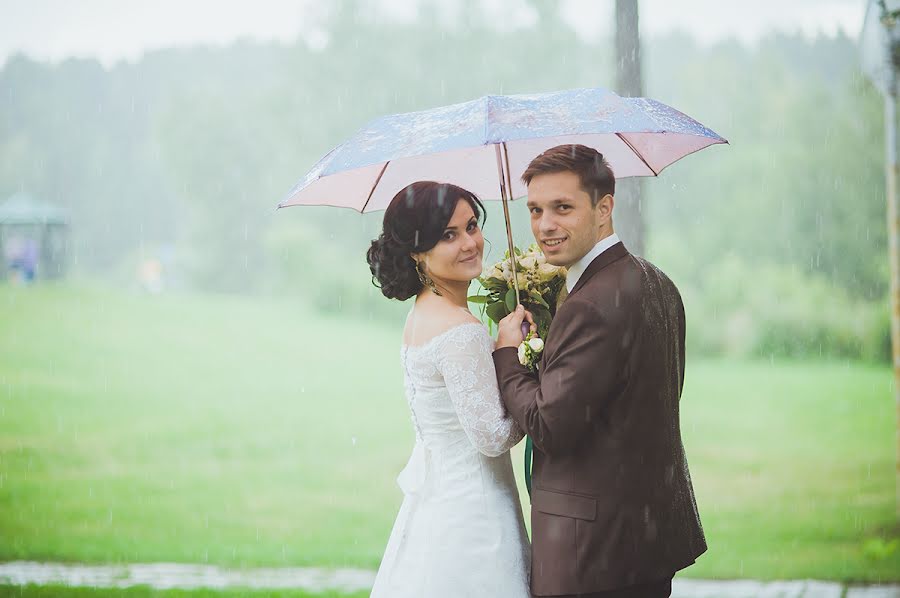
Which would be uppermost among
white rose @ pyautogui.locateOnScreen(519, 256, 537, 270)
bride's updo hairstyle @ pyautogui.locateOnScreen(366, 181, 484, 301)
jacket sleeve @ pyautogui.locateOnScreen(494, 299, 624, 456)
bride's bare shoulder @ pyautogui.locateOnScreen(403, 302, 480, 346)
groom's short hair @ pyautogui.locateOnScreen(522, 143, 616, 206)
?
groom's short hair @ pyautogui.locateOnScreen(522, 143, 616, 206)

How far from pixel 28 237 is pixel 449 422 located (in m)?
23.5

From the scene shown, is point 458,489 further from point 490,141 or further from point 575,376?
point 490,141

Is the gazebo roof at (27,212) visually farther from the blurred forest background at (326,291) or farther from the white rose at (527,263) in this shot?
the white rose at (527,263)

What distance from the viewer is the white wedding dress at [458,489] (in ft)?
9.60

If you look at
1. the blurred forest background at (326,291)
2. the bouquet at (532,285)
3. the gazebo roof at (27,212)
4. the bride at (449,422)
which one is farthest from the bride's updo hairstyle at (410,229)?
the gazebo roof at (27,212)

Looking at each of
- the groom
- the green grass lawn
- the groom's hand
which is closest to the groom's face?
the groom

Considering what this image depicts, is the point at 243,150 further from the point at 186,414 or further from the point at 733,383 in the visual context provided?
the point at 733,383

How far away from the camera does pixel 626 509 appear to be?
2729 mm

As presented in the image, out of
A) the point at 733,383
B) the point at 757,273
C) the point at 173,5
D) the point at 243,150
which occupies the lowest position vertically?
the point at 733,383

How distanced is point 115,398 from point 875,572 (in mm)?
14040

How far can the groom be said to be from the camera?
8.74 ft

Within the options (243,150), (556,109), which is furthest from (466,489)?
(243,150)

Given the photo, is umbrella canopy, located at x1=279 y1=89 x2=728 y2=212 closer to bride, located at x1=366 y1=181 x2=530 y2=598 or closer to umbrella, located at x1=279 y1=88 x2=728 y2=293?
umbrella, located at x1=279 y1=88 x2=728 y2=293

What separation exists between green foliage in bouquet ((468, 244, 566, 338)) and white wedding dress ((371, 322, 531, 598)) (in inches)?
9.0
